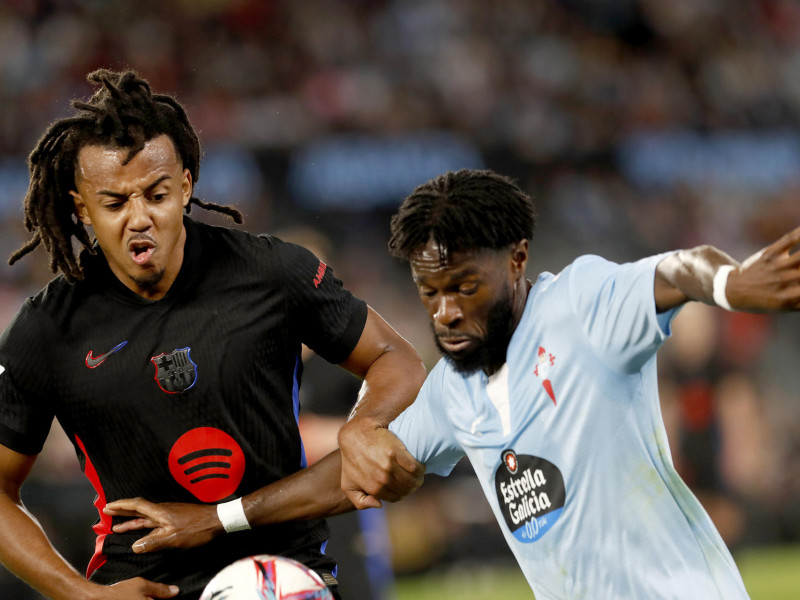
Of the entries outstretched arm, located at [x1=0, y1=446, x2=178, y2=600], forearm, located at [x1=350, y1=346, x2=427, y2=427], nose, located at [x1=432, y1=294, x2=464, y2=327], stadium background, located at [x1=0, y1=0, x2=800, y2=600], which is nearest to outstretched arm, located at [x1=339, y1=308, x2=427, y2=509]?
forearm, located at [x1=350, y1=346, x2=427, y2=427]

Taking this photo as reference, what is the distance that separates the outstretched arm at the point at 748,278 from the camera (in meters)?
2.46

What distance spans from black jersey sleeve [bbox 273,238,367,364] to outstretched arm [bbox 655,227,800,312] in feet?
4.69

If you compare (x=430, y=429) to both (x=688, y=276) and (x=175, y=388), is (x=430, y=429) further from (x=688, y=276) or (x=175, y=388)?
(x=688, y=276)

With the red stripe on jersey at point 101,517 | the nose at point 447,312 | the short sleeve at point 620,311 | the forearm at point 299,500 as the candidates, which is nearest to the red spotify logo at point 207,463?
the forearm at point 299,500

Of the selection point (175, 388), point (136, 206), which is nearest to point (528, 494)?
point (175, 388)

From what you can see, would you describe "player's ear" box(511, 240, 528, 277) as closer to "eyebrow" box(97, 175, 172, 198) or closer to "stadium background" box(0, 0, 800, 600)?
"eyebrow" box(97, 175, 172, 198)

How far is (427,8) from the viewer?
12.0 metres

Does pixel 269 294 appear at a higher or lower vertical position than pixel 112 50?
lower

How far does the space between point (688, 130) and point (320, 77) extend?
3815 millimetres

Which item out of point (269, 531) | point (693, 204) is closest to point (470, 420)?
point (269, 531)

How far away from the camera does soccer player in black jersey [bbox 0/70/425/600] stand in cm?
348

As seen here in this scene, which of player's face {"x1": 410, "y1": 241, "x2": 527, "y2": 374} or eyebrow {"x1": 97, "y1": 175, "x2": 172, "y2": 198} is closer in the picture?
player's face {"x1": 410, "y1": 241, "x2": 527, "y2": 374}

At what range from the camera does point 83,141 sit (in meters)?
3.55

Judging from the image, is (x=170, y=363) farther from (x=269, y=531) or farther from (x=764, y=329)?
(x=764, y=329)
